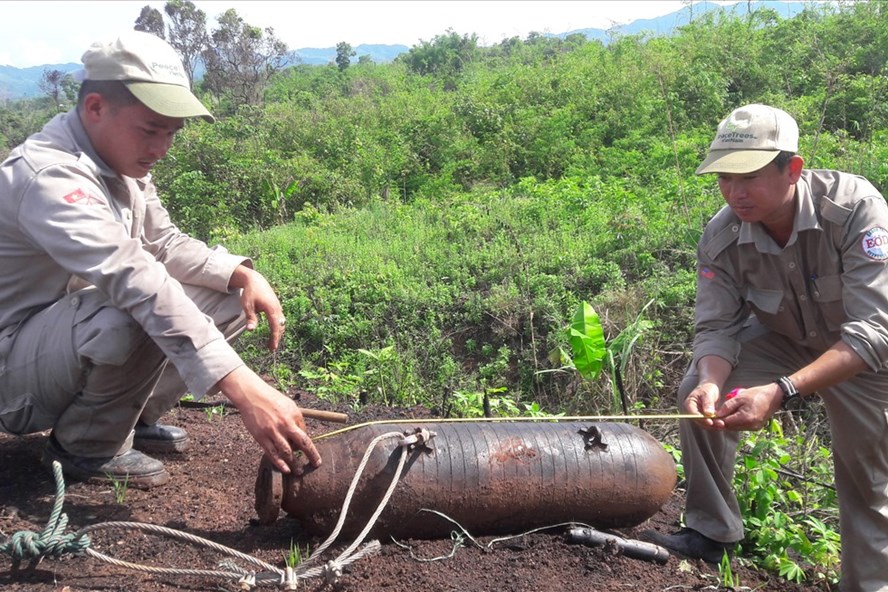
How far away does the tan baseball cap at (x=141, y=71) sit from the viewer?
2977 millimetres

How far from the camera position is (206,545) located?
9.59ft

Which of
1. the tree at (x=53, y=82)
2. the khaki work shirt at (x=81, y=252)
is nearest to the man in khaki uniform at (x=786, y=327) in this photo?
the khaki work shirt at (x=81, y=252)

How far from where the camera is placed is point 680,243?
22.2ft

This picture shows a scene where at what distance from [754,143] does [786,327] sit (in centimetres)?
80

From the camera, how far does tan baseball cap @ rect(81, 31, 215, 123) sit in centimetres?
298

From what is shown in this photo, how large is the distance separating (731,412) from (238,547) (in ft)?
5.93

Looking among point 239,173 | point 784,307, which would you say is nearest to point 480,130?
point 239,173

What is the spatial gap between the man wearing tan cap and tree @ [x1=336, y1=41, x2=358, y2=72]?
23.6m

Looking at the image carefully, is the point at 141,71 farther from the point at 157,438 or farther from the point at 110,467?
the point at 157,438

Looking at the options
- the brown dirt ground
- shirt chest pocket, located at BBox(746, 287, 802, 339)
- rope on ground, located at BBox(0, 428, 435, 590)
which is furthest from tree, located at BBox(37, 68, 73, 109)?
shirt chest pocket, located at BBox(746, 287, 802, 339)

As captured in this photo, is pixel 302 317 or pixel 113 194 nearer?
pixel 113 194

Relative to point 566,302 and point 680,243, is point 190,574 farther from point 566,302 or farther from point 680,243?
point 680,243

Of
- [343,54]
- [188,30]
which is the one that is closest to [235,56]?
[188,30]

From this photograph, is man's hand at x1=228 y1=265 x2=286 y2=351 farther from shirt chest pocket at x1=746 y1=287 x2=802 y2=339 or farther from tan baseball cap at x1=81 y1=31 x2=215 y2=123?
shirt chest pocket at x1=746 y1=287 x2=802 y2=339
